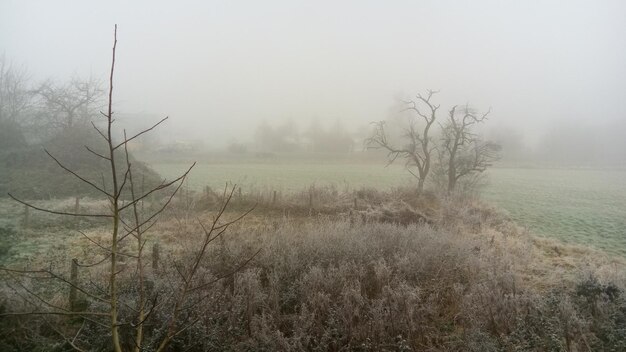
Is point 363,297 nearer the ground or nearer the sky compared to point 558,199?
nearer the ground

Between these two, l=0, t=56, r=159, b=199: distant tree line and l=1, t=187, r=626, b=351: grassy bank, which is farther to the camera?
l=0, t=56, r=159, b=199: distant tree line

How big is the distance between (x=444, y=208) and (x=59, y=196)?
22.0 m

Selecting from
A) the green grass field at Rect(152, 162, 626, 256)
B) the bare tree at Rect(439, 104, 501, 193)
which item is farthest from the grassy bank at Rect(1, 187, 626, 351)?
the bare tree at Rect(439, 104, 501, 193)

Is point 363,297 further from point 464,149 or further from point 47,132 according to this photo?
point 47,132

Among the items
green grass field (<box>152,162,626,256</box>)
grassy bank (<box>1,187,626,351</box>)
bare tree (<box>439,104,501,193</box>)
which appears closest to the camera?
grassy bank (<box>1,187,626,351</box>)

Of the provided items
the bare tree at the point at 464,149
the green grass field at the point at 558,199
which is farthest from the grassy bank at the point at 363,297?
the bare tree at the point at 464,149

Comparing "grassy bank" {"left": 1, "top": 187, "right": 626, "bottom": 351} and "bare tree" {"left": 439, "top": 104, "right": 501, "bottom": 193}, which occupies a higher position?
"bare tree" {"left": 439, "top": 104, "right": 501, "bottom": 193}

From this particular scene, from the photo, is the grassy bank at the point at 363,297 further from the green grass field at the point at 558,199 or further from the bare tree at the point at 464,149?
the bare tree at the point at 464,149

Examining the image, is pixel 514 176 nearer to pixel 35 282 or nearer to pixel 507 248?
pixel 507 248

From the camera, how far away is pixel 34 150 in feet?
87.7

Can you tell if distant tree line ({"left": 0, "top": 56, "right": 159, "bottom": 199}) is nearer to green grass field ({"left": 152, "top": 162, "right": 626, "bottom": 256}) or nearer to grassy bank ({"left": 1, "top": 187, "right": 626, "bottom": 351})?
green grass field ({"left": 152, "top": 162, "right": 626, "bottom": 256})

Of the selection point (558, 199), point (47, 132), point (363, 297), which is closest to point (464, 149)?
point (558, 199)

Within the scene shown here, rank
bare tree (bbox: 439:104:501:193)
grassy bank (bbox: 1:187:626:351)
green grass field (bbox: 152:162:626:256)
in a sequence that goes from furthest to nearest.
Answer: bare tree (bbox: 439:104:501:193)
green grass field (bbox: 152:162:626:256)
grassy bank (bbox: 1:187:626:351)

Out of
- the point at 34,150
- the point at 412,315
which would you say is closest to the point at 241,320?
the point at 412,315
